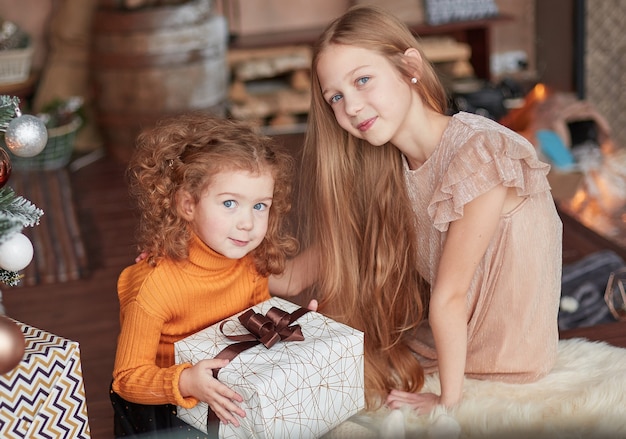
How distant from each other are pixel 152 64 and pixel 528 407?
2564 mm

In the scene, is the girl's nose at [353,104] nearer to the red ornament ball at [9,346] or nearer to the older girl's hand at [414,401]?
the older girl's hand at [414,401]

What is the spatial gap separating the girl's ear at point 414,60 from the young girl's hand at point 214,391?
72cm

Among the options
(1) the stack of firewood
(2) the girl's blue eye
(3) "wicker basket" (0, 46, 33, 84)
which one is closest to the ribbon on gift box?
(2) the girl's blue eye

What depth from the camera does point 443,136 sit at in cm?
184

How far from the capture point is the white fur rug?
1643 millimetres

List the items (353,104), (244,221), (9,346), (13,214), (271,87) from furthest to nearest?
(271,87), (353,104), (244,221), (13,214), (9,346)

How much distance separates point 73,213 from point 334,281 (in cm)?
172

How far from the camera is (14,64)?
13.0ft

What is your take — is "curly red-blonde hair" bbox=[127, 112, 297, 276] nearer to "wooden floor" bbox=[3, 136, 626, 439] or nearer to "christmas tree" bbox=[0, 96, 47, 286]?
"christmas tree" bbox=[0, 96, 47, 286]

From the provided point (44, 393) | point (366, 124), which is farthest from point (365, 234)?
point (44, 393)

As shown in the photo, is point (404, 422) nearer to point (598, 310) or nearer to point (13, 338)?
point (13, 338)

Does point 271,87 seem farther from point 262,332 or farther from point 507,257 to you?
point 262,332

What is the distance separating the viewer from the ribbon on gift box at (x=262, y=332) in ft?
5.05

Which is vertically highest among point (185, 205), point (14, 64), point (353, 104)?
point (353, 104)
